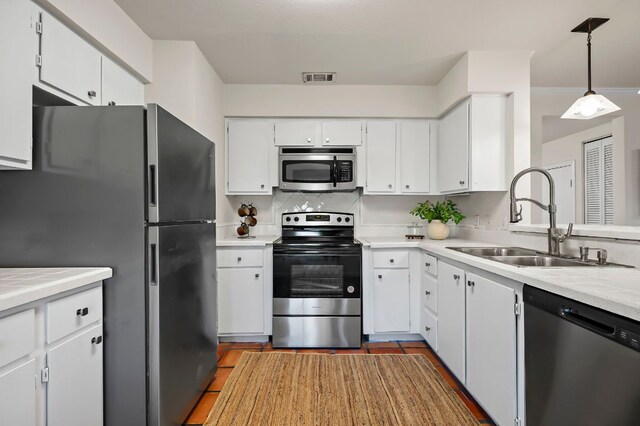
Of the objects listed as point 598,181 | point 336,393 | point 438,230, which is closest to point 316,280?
point 336,393

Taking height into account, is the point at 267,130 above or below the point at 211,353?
above

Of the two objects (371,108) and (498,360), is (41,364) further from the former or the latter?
(371,108)

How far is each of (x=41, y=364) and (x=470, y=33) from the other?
2.99 meters

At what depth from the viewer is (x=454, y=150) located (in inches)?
117

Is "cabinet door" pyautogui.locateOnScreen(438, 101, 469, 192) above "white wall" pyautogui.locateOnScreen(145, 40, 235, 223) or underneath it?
underneath

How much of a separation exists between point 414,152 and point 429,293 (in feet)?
4.78

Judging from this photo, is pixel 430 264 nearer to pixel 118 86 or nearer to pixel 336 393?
pixel 336 393

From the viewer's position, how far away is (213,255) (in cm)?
225

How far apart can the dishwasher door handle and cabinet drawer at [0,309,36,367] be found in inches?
71.4

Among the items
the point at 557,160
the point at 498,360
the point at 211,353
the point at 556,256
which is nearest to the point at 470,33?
the point at 556,256

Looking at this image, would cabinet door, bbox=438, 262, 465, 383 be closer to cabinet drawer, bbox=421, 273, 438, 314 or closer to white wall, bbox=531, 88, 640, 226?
cabinet drawer, bbox=421, 273, 438, 314

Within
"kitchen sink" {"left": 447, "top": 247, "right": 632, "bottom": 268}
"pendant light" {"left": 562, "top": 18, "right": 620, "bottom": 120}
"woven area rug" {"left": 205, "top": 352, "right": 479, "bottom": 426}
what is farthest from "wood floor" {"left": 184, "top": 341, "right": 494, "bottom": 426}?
"pendant light" {"left": 562, "top": 18, "right": 620, "bottom": 120}

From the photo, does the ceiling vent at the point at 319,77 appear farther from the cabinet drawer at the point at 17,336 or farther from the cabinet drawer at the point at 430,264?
the cabinet drawer at the point at 17,336

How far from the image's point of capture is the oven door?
2.80 meters
